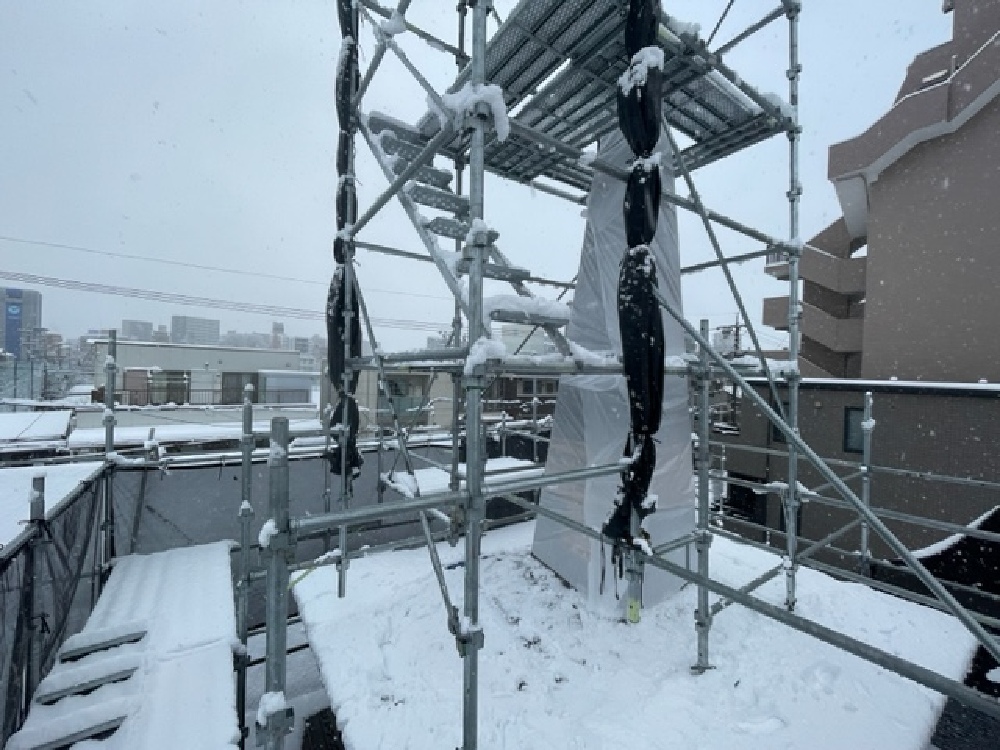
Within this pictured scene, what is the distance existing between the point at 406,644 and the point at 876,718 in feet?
13.1

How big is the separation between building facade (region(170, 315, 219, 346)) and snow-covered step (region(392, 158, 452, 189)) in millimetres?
99694

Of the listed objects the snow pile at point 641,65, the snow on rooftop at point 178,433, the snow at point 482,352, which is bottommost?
the snow on rooftop at point 178,433

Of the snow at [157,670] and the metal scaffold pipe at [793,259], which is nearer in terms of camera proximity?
the snow at [157,670]

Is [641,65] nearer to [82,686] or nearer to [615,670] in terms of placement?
[615,670]

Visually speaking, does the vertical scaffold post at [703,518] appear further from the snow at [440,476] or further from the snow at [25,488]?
the snow at [25,488]

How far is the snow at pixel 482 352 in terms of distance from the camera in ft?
8.67

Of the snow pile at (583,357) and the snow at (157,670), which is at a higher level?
the snow pile at (583,357)

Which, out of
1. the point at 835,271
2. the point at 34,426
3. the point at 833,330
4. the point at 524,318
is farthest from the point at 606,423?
the point at 835,271

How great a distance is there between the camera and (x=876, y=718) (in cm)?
336

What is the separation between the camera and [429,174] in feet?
14.3

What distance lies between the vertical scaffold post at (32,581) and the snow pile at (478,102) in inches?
152

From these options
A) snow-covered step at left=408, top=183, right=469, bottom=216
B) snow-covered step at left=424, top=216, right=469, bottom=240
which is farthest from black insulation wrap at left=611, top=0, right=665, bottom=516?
snow-covered step at left=408, top=183, right=469, bottom=216

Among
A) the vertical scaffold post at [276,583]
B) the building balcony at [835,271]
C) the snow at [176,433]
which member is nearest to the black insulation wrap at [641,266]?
the vertical scaffold post at [276,583]

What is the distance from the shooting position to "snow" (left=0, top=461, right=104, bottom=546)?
13.2 feet
